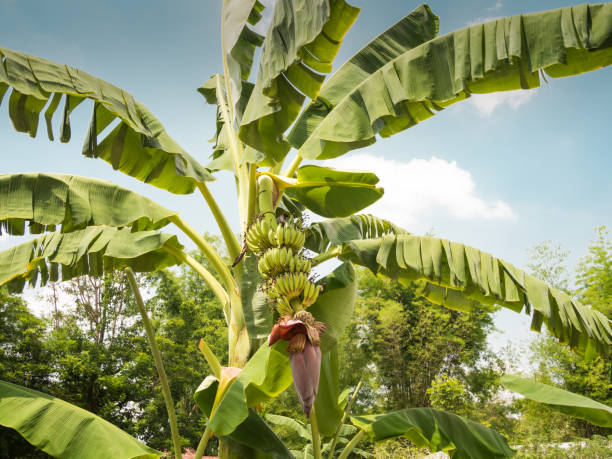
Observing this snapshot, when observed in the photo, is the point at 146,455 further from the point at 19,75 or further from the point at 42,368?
the point at 42,368

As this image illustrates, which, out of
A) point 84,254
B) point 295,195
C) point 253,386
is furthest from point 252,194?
point 84,254

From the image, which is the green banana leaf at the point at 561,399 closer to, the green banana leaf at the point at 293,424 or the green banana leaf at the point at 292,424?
the green banana leaf at the point at 293,424

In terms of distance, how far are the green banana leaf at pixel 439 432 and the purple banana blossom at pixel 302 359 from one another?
1.60 meters

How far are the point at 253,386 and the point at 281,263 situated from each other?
0.66 m

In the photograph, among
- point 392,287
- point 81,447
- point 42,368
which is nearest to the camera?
point 81,447

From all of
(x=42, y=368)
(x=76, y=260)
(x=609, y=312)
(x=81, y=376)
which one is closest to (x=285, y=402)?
(x=81, y=376)

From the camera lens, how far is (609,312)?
10094 mm

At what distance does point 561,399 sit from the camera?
2846 millimetres

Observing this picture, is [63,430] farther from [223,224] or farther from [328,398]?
[328,398]

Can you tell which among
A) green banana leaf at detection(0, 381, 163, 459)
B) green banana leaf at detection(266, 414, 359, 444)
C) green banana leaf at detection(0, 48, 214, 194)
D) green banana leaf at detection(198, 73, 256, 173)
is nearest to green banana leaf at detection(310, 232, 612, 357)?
green banana leaf at detection(198, 73, 256, 173)

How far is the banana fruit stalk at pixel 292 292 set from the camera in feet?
5.14

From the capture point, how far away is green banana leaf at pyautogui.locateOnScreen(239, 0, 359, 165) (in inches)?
80.2

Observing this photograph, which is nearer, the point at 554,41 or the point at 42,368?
the point at 554,41

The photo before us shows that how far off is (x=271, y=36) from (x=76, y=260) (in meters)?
2.19
